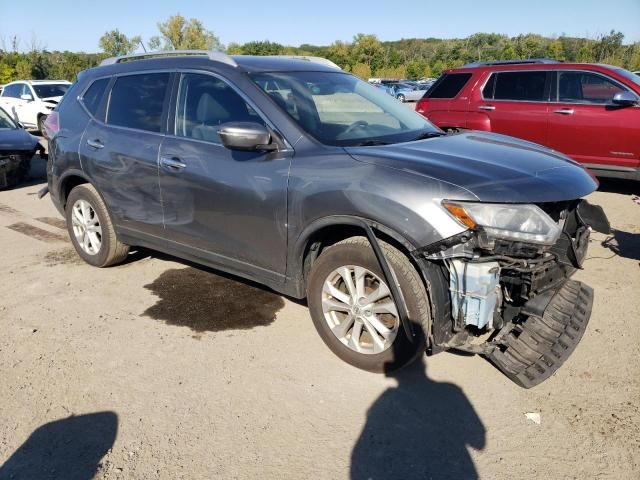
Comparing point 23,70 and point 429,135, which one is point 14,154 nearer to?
point 429,135

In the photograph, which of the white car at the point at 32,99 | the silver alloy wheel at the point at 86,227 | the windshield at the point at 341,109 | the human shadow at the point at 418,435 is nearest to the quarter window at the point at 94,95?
the silver alloy wheel at the point at 86,227

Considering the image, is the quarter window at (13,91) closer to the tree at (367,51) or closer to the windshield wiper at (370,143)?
the windshield wiper at (370,143)

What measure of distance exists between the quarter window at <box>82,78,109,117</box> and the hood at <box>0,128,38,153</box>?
17.2 feet

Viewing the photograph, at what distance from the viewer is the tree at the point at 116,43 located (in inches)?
1793

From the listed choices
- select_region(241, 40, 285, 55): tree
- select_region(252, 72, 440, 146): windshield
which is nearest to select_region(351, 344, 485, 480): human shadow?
select_region(252, 72, 440, 146): windshield

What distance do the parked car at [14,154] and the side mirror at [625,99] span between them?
31.1 feet

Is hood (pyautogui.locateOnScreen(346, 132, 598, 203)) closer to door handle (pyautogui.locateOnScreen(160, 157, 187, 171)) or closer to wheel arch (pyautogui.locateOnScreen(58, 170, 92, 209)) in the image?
door handle (pyautogui.locateOnScreen(160, 157, 187, 171))

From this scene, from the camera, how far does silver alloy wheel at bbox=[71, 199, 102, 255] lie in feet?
16.6

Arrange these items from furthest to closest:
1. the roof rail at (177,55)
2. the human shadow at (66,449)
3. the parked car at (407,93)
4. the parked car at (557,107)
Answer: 1. the parked car at (407,93)
2. the parked car at (557,107)
3. the roof rail at (177,55)
4. the human shadow at (66,449)

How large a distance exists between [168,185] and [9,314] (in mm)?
1641

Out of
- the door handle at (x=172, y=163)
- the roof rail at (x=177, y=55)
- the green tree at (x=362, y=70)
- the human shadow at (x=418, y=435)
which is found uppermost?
the green tree at (x=362, y=70)

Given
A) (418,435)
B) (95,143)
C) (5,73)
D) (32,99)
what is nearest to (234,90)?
(95,143)

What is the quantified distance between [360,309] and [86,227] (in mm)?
3148

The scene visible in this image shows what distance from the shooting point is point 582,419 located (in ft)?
9.50
